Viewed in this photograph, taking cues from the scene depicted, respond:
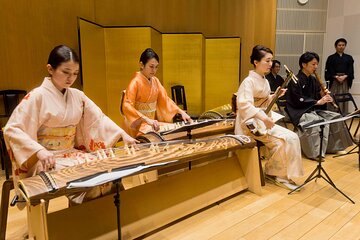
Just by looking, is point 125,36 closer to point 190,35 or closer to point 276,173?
point 190,35

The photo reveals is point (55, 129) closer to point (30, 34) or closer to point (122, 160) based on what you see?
point (122, 160)

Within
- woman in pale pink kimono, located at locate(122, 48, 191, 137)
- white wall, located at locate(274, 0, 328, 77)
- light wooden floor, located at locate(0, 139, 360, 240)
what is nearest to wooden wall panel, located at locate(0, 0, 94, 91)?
woman in pale pink kimono, located at locate(122, 48, 191, 137)

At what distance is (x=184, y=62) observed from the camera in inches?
233

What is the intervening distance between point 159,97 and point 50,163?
6.21ft

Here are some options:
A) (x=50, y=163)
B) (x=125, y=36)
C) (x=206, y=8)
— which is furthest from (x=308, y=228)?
(x=206, y=8)

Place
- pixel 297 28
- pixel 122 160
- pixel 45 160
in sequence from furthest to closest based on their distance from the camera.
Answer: pixel 297 28
pixel 122 160
pixel 45 160

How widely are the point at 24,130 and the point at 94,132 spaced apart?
541mm

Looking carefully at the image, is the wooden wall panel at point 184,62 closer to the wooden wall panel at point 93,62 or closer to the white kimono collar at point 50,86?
the wooden wall panel at point 93,62

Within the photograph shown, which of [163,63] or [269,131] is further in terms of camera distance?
[163,63]

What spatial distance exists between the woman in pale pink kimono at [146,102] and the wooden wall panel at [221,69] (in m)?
3.26

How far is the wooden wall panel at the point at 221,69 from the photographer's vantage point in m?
6.51

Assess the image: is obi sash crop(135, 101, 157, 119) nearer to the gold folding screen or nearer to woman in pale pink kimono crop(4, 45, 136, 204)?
woman in pale pink kimono crop(4, 45, 136, 204)

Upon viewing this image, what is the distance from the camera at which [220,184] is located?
291 centimetres

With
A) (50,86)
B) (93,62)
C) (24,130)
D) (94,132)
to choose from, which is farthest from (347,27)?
(24,130)
